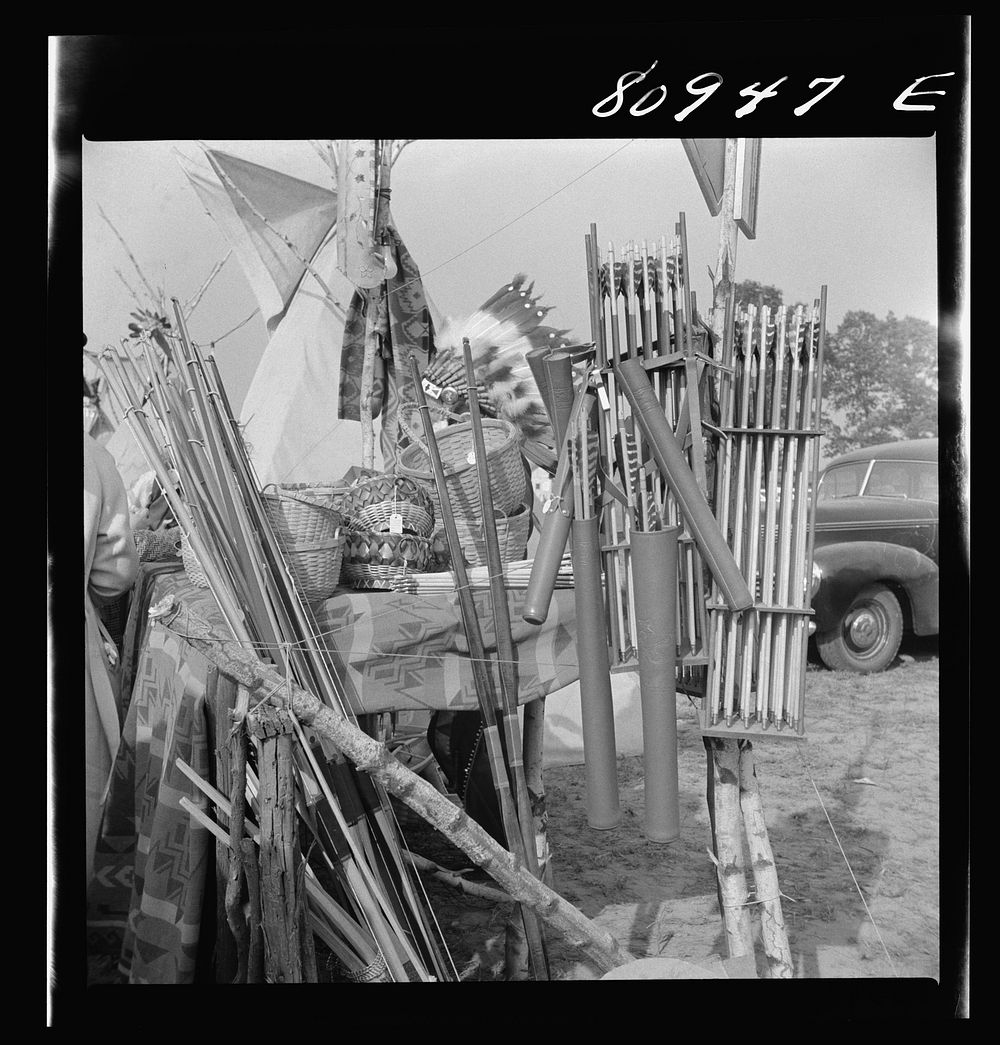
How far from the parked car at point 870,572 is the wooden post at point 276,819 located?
2423 millimetres

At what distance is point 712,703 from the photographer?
98.7 inches

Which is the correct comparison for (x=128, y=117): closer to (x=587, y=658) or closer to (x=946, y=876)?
(x=587, y=658)

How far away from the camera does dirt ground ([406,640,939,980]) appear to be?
252cm

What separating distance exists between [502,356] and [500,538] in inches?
20.5

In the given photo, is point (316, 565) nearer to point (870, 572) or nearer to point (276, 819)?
point (276, 819)

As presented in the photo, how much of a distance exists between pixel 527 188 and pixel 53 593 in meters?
1.55

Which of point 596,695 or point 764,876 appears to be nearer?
point 596,695

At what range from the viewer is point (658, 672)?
7.79ft

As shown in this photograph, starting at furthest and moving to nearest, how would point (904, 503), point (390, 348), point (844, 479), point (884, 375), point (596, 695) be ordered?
1. point (904, 503)
2. point (844, 479)
3. point (390, 348)
4. point (884, 375)
5. point (596, 695)

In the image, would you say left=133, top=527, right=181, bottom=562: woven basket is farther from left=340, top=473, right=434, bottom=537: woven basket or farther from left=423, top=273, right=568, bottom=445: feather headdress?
left=423, top=273, right=568, bottom=445: feather headdress

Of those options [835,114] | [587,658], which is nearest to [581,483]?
[587,658]

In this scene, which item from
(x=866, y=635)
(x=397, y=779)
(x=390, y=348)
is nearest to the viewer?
(x=397, y=779)

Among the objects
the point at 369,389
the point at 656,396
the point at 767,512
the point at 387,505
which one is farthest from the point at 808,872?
the point at 369,389

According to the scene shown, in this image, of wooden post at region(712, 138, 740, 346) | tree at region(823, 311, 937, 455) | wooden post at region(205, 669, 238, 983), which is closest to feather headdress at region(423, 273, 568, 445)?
wooden post at region(712, 138, 740, 346)
